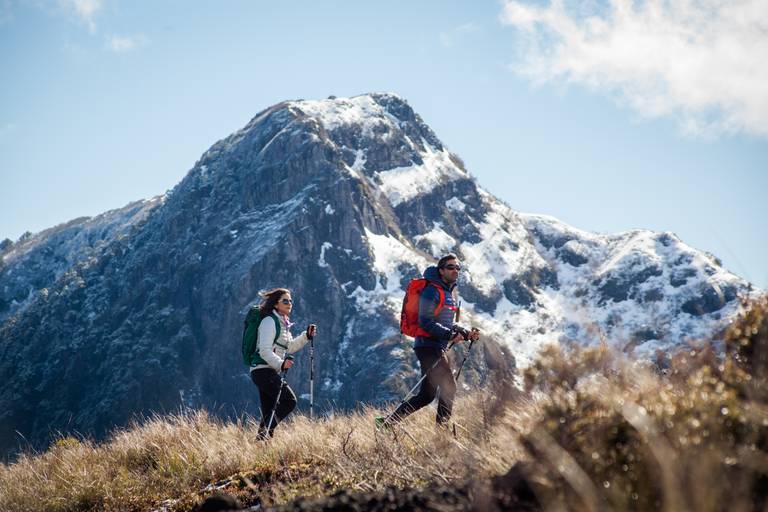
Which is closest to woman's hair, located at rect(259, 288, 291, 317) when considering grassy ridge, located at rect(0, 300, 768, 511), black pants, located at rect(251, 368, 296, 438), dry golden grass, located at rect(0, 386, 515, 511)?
black pants, located at rect(251, 368, 296, 438)

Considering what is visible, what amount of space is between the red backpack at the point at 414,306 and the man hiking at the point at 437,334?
1cm

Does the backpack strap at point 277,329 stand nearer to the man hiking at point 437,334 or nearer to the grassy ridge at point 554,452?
the grassy ridge at point 554,452

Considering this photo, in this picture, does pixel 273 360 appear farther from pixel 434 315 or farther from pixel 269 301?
pixel 434 315

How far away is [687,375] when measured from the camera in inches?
159

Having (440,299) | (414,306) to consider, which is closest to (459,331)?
(440,299)

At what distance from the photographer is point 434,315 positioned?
27.9 feet

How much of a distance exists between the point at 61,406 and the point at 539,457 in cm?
20640

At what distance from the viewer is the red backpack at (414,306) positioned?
853 centimetres

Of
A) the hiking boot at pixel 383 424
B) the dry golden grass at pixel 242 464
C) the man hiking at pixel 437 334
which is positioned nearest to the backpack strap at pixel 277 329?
the dry golden grass at pixel 242 464

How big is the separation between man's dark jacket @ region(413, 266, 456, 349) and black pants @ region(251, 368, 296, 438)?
188 centimetres

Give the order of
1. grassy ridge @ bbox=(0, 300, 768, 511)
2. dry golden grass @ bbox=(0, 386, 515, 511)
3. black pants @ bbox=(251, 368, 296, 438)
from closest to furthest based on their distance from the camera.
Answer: grassy ridge @ bbox=(0, 300, 768, 511) < dry golden grass @ bbox=(0, 386, 515, 511) < black pants @ bbox=(251, 368, 296, 438)

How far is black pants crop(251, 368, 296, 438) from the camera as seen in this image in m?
8.70

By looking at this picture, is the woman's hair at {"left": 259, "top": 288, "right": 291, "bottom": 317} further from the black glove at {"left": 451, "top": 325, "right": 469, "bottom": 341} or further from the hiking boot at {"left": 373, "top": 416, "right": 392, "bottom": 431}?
the hiking boot at {"left": 373, "top": 416, "right": 392, "bottom": 431}

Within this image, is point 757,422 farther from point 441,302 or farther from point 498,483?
point 441,302
